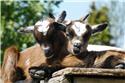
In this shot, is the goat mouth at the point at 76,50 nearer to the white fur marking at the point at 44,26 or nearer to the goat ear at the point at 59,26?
the goat ear at the point at 59,26

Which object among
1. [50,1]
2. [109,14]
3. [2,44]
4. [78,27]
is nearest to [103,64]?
[78,27]

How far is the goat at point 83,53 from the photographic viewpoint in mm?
8404

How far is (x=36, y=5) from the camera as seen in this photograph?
20859mm

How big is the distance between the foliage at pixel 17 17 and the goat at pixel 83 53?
11.3 metres

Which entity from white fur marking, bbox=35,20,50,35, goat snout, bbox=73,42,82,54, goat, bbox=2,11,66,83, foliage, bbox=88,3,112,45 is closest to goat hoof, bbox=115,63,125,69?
goat snout, bbox=73,42,82,54

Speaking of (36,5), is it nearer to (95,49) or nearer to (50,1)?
(50,1)

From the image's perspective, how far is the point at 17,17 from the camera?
21328mm

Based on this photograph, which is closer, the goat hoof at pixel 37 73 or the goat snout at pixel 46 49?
the goat hoof at pixel 37 73

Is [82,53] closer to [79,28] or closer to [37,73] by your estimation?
[79,28]

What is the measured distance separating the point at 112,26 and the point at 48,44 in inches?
1480

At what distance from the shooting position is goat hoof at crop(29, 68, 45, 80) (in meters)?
7.81

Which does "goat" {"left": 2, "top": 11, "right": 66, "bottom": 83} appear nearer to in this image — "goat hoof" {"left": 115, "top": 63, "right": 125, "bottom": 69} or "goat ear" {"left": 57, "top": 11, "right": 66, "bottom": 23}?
"goat ear" {"left": 57, "top": 11, "right": 66, "bottom": 23}

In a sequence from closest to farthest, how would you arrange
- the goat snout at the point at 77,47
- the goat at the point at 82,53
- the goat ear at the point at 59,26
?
the goat at the point at 82,53 < the goat snout at the point at 77,47 < the goat ear at the point at 59,26

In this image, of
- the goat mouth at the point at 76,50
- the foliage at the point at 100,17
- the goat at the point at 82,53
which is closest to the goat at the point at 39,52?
the goat at the point at 82,53
